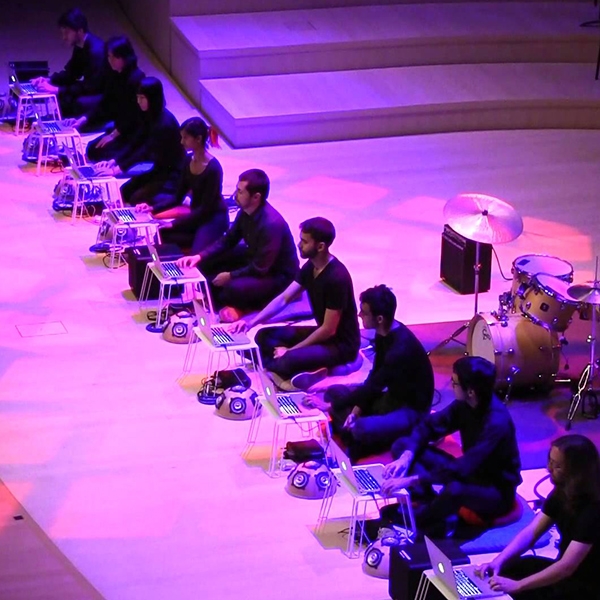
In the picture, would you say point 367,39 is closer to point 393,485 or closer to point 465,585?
point 393,485

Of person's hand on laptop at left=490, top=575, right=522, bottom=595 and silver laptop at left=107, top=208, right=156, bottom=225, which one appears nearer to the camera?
person's hand on laptop at left=490, top=575, right=522, bottom=595

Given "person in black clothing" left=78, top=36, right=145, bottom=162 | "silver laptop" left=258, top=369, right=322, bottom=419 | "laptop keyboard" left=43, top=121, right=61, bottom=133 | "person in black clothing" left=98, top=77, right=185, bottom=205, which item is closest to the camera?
"silver laptop" left=258, top=369, right=322, bottom=419

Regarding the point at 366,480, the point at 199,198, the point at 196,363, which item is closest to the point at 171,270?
the point at 196,363

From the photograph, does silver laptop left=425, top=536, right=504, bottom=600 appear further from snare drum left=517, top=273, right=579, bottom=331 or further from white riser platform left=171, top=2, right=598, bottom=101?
white riser platform left=171, top=2, right=598, bottom=101

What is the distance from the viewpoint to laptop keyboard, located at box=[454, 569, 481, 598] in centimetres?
513

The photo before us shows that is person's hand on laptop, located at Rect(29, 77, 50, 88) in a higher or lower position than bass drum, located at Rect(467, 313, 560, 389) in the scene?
lower

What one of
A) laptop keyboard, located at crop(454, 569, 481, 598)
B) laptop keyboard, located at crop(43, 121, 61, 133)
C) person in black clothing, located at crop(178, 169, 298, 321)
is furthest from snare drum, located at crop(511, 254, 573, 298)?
laptop keyboard, located at crop(43, 121, 61, 133)

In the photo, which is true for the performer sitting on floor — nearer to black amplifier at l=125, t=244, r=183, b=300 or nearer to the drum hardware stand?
black amplifier at l=125, t=244, r=183, b=300

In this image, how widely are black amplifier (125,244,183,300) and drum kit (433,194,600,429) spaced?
1.82 metres

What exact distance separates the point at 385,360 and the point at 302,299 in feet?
6.32

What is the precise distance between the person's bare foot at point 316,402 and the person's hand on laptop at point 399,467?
95 cm

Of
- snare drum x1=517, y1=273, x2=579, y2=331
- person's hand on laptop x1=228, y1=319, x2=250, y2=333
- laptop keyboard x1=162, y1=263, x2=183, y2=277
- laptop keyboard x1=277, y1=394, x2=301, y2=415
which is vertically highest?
snare drum x1=517, y1=273, x2=579, y2=331

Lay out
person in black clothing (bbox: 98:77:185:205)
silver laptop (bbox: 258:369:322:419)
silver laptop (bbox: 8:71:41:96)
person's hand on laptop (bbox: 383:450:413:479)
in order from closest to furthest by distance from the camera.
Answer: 1. person's hand on laptop (bbox: 383:450:413:479)
2. silver laptop (bbox: 258:369:322:419)
3. person in black clothing (bbox: 98:77:185:205)
4. silver laptop (bbox: 8:71:41:96)

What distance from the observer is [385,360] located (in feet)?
22.0
